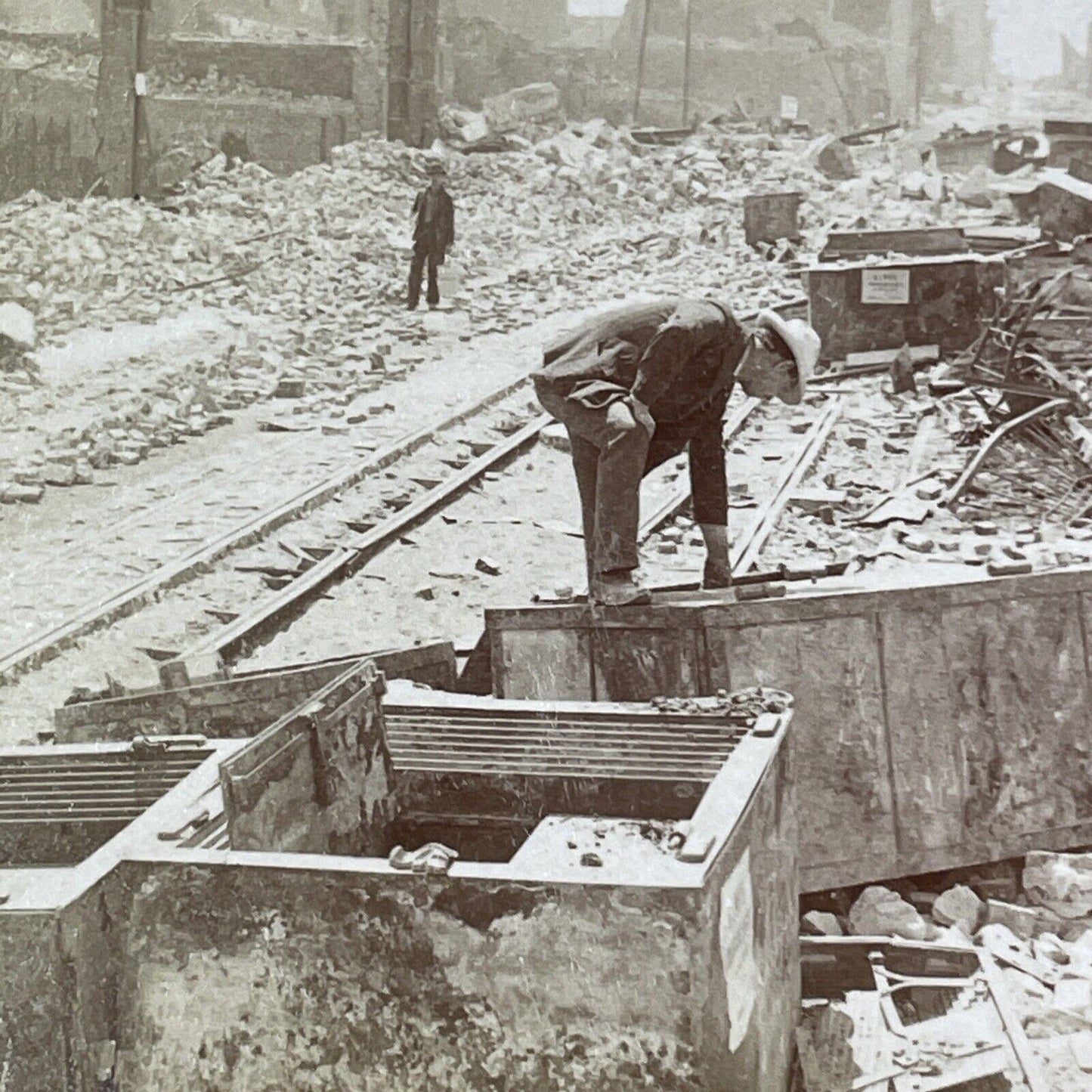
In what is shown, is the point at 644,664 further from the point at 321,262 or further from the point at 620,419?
the point at 321,262

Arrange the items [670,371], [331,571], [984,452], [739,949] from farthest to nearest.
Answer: [984,452] < [331,571] < [670,371] < [739,949]

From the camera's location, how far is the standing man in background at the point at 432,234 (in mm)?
17672

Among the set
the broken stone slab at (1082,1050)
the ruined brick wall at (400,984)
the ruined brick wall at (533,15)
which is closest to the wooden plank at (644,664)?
the broken stone slab at (1082,1050)

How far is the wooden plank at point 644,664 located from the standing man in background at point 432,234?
45.9ft

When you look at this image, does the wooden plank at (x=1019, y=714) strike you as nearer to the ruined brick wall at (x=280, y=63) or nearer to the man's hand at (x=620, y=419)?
the man's hand at (x=620, y=419)

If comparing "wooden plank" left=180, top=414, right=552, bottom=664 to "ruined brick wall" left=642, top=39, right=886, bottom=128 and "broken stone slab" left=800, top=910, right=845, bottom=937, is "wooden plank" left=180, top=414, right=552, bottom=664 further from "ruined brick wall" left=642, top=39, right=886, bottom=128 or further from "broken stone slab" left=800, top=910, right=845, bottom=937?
"ruined brick wall" left=642, top=39, right=886, bottom=128

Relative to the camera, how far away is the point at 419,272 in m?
18.0

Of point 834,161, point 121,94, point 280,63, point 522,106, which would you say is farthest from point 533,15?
point 121,94

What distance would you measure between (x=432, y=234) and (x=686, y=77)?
24.8m

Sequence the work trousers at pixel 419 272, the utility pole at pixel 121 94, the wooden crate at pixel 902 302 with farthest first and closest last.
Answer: the utility pole at pixel 121 94 → the work trousers at pixel 419 272 → the wooden crate at pixel 902 302

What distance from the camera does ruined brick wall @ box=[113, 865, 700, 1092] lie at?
2.42 m

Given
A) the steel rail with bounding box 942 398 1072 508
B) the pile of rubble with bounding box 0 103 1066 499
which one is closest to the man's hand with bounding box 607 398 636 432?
the steel rail with bounding box 942 398 1072 508

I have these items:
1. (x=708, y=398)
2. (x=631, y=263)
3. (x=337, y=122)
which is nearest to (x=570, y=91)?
Answer: (x=337, y=122)

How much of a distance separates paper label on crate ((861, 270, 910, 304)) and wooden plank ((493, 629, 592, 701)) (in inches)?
417
